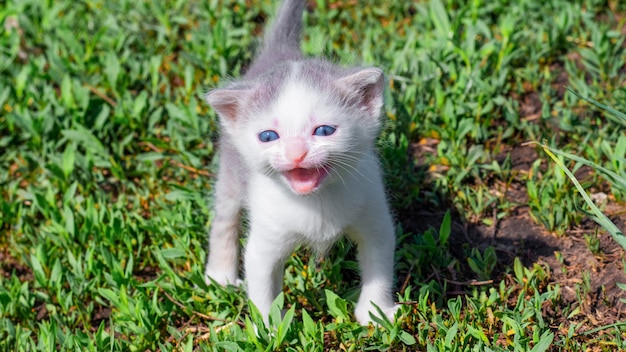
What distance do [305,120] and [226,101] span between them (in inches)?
19.1

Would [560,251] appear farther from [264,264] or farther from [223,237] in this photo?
[223,237]

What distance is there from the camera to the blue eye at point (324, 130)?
3422 mm

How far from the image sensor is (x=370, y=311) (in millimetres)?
4070

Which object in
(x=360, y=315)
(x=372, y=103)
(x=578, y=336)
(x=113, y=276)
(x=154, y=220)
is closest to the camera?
(x=372, y=103)

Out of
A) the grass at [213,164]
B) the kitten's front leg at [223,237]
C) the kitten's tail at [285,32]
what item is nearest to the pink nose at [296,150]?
the grass at [213,164]

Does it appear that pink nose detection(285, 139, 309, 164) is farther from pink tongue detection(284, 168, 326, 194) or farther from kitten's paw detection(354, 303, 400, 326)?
kitten's paw detection(354, 303, 400, 326)

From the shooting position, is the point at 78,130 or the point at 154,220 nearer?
the point at 154,220

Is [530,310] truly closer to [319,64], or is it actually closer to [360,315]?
[360,315]

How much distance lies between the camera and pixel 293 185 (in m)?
3.48

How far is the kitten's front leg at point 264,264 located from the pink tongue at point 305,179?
0.49 m

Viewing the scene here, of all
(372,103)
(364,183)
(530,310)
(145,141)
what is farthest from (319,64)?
(145,141)

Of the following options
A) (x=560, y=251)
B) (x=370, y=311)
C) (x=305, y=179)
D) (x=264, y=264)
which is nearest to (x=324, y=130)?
(x=305, y=179)

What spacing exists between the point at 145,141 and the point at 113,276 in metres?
1.34

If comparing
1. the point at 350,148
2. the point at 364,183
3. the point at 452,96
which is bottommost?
the point at 452,96
